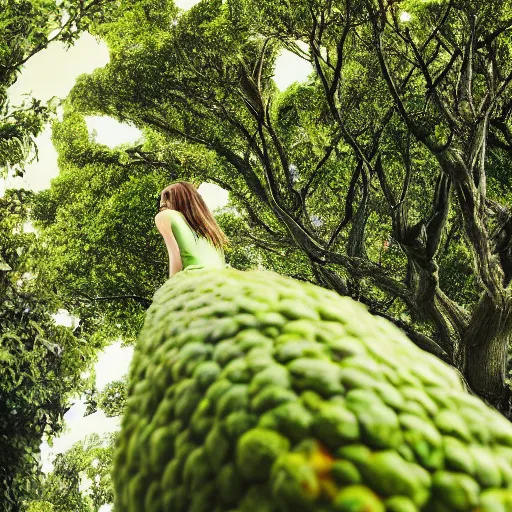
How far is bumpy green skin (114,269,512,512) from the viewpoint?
596 millimetres

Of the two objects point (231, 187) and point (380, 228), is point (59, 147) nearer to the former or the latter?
point (231, 187)

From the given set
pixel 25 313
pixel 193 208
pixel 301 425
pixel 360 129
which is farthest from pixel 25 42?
pixel 301 425

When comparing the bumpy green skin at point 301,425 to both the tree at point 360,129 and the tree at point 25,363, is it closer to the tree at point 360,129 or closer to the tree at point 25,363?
the tree at point 360,129

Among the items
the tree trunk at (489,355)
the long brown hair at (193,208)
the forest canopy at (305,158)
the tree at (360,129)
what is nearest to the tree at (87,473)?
the forest canopy at (305,158)

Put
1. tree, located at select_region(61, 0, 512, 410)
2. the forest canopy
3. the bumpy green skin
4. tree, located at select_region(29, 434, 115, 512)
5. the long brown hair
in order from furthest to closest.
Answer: tree, located at select_region(29, 434, 115, 512)
the forest canopy
tree, located at select_region(61, 0, 512, 410)
the long brown hair
the bumpy green skin

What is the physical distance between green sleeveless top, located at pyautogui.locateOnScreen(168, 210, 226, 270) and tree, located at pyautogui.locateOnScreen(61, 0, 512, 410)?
6057 millimetres

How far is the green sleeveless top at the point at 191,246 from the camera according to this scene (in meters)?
1.80

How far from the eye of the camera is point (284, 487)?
1.95ft

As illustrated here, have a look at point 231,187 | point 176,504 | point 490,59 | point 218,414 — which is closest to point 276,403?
point 218,414

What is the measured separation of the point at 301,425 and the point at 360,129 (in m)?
10.3

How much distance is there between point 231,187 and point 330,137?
2.88 m

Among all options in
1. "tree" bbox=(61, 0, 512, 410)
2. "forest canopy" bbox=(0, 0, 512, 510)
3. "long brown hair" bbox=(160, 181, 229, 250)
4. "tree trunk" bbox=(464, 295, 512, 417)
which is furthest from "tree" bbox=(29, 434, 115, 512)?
"long brown hair" bbox=(160, 181, 229, 250)

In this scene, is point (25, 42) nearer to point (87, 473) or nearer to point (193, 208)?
point (193, 208)

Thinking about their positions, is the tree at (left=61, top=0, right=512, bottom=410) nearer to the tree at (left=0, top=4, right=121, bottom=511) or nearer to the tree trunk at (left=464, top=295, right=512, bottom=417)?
the tree trunk at (left=464, top=295, right=512, bottom=417)
